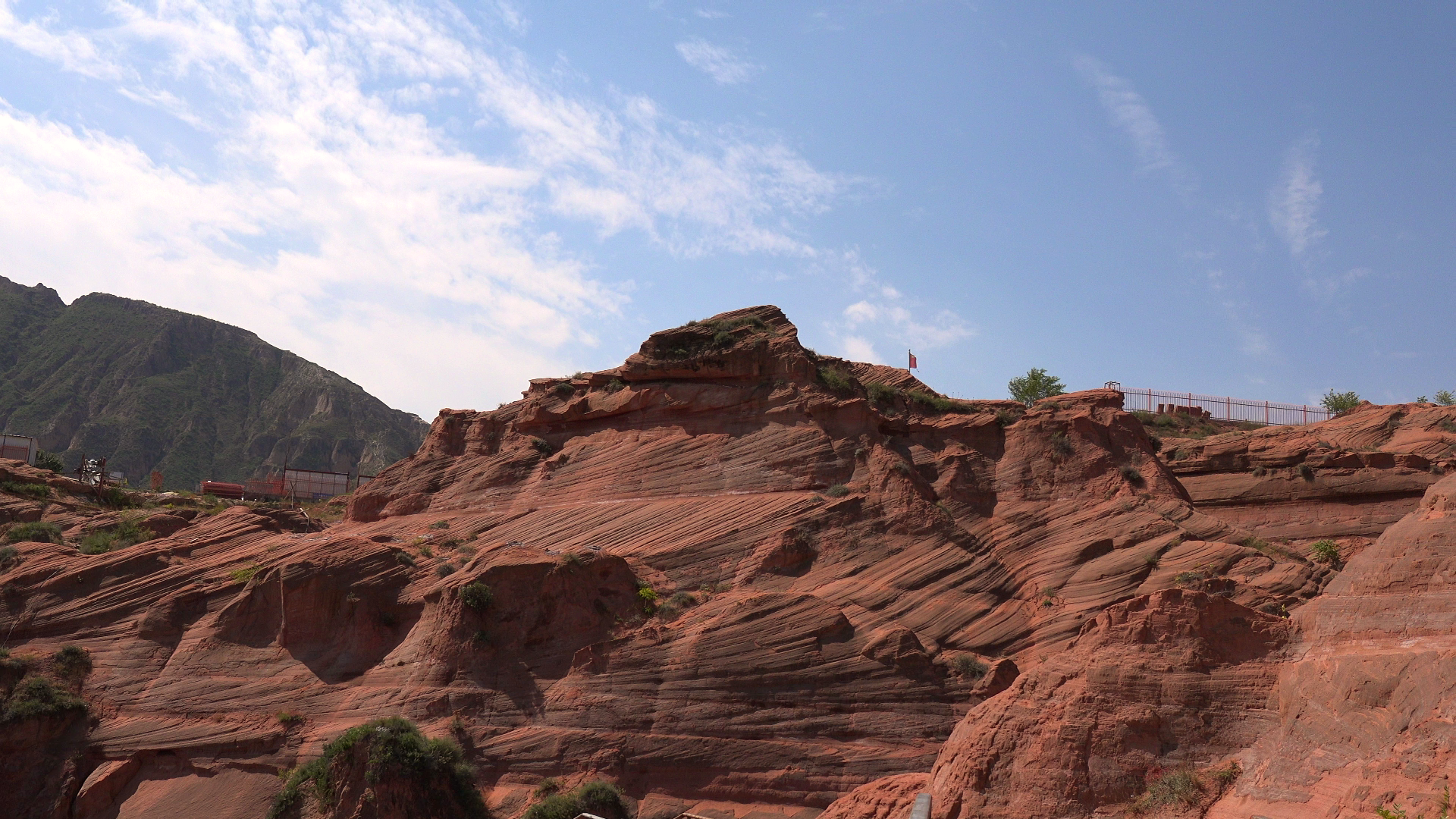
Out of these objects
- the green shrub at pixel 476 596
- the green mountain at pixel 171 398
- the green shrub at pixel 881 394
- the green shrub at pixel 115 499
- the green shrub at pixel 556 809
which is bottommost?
the green shrub at pixel 556 809

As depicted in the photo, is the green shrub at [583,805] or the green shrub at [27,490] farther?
the green shrub at [27,490]

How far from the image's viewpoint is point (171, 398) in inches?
3750

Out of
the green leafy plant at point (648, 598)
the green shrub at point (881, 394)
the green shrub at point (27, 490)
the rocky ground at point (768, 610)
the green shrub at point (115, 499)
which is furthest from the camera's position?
the green shrub at point (115, 499)

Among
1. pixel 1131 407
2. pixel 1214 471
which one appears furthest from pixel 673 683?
pixel 1131 407

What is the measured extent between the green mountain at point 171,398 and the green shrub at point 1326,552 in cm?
7487

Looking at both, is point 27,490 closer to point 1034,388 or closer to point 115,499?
point 115,499

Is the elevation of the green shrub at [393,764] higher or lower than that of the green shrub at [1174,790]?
lower

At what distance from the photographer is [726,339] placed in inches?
1196

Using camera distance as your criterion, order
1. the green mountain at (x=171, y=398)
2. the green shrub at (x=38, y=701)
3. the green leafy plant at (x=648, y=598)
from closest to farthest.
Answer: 1. the green shrub at (x=38, y=701)
2. the green leafy plant at (x=648, y=598)
3. the green mountain at (x=171, y=398)

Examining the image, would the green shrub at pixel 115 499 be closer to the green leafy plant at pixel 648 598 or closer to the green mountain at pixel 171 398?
the green leafy plant at pixel 648 598

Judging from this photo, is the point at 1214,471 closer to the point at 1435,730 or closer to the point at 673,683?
the point at 673,683

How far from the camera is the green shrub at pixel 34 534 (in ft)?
93.7

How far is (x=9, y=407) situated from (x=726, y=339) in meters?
86.2

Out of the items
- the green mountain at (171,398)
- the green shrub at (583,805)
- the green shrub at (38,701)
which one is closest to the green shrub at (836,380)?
the green shrub at (583,805)
